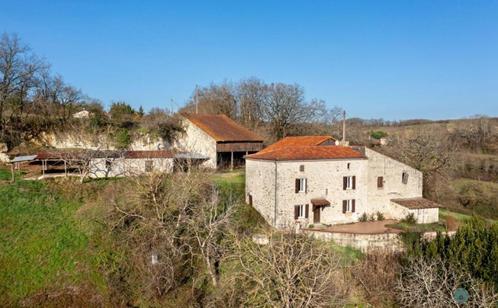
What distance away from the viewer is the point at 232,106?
2106 inches

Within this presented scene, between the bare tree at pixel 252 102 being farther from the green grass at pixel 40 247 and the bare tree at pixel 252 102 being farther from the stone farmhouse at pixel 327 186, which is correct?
the green grass at pixel 40 247

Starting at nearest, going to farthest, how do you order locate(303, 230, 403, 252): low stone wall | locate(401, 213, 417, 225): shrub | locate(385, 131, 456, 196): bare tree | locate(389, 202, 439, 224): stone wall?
1. locate(303, 230, 403, 252): low stone wall
2. locate(401, 213, 417, 225): shrub
3. locate(389, 202, 439, 224): stone wall
4. locate(385, 131, 456, 196): bare tree

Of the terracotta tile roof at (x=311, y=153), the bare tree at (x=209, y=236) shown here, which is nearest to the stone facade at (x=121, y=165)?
the terracotta tile roof at (x=311, y=153)

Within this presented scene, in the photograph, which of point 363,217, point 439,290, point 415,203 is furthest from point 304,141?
point 439,290

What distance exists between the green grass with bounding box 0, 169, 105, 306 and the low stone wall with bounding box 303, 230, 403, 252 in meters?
12.7

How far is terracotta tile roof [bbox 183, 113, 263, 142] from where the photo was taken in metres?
33.8

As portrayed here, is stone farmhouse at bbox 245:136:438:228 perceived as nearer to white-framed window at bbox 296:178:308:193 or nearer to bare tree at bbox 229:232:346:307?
white-framed window at bbox 296:178:308:193

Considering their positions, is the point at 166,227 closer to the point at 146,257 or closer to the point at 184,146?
the point at 146,257

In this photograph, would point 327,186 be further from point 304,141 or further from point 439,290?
point 439,290

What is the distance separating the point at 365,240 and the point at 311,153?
7032 mm

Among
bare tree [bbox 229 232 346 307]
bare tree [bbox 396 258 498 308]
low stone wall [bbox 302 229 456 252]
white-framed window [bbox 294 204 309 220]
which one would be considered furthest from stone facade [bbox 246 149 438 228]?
bare tree [bbox 396 258 498 308]

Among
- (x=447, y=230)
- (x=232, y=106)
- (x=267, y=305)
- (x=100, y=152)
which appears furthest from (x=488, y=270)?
(x=232, y=106)

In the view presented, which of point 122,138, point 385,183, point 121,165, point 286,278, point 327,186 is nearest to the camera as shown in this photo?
point 286,278

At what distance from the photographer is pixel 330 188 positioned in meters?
25.7
